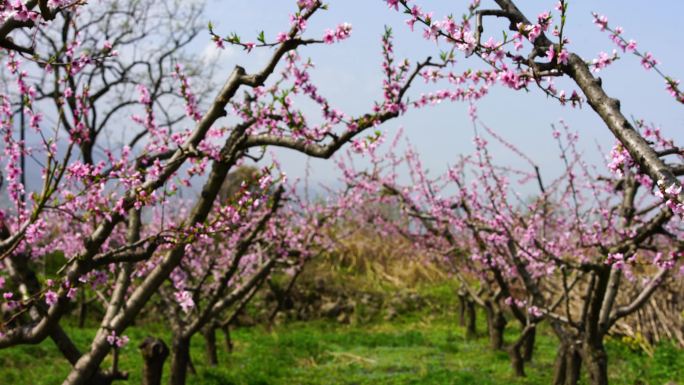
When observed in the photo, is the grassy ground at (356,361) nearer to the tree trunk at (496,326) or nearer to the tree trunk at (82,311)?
the tree trunk at (496,326)

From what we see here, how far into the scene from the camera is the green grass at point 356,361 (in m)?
9.52

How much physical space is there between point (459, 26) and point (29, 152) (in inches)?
143

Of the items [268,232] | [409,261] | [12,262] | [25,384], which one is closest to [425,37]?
[12,262]

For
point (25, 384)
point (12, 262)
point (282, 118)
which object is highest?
point (282, 118)

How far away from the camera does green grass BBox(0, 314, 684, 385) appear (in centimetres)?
952

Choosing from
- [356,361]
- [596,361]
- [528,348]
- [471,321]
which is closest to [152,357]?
[596,361]

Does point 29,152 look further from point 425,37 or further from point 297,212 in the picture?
point 297,212

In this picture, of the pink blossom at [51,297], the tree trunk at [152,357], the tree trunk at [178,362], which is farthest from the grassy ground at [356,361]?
the pink blossom at [51,297]

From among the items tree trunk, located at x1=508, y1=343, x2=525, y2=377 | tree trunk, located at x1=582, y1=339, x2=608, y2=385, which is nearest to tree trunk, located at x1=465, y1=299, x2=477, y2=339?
tree trunk, located at x1=508, y1=343, x2=525, y2=377

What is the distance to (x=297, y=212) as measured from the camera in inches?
482

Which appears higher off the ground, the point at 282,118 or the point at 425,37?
the point at 282,118

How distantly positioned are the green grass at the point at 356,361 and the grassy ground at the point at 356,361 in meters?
0.01

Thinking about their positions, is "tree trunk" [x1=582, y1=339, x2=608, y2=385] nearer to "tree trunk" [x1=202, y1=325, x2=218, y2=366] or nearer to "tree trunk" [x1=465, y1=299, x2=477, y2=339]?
"tree trunk" [x1=202, y1=325, x2=218, y2=366]

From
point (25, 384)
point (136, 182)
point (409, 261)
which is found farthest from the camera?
point (409, 261)
